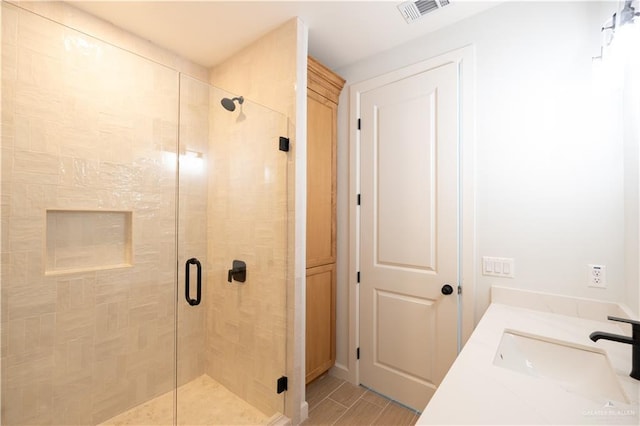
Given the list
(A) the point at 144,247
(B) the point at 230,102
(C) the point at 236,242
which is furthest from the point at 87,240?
(B) the point at 230,102

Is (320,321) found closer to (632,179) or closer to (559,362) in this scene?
(559,362)

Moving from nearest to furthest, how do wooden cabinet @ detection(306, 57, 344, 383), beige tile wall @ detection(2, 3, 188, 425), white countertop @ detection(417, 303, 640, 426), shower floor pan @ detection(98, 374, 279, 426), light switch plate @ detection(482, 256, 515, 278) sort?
white countertop @ detection(417, 303, 640, 426) → beige tile wall @ detection(2, 3, 188, 425) → light switch plate @ detection(482, 256, 515, 278) → shower floor pan @ detection(98, 374, 279, 426) → wooden cabinet @ detection(306, 57, 344, 383)

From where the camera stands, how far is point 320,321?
2158 millimetres

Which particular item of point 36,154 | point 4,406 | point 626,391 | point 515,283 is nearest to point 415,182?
point 515,283

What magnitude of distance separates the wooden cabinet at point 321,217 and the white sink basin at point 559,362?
1.26m

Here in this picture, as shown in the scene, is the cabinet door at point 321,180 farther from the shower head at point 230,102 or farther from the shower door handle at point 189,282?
the shower door handle at point 189,282

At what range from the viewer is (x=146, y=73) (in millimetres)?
1836

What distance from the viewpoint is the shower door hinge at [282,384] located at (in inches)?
68.4

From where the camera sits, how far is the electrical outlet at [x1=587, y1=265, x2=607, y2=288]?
1.35 m

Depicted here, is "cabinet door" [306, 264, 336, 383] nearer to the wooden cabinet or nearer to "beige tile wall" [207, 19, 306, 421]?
the wooden cabinet

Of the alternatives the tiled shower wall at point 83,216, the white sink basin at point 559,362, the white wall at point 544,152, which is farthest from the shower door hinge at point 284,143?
the white sink basin at point 559,362

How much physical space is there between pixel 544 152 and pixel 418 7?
113 cm

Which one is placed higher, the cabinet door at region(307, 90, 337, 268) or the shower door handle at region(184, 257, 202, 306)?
the cabinet door at region(307, 90, 337, 268)

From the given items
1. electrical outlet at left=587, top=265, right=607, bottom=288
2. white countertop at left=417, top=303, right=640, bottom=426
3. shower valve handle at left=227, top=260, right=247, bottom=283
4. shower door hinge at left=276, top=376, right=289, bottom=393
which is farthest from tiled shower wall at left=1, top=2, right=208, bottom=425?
electrical outlet at left=587, top=265, right=607, bottom=288
